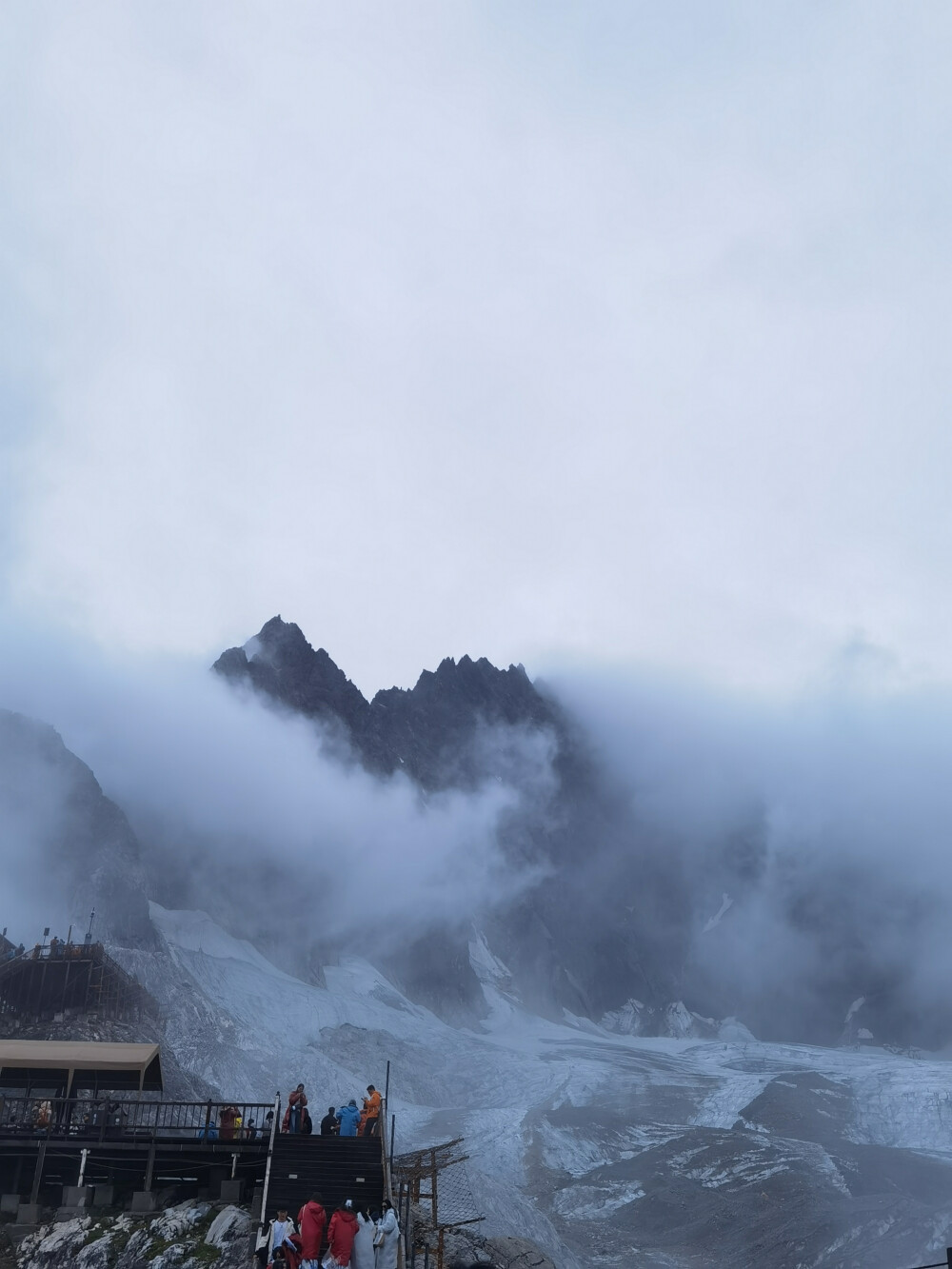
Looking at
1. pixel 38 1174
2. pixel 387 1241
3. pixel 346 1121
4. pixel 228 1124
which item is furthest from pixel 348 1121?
pixel 38 1174

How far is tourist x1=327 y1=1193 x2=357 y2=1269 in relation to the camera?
24.9m

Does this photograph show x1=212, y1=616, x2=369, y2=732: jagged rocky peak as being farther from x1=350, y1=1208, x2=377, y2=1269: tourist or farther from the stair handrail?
x1=350, y1=1208, x2=377, y2=1269: tourist

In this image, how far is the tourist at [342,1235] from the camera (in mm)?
24891

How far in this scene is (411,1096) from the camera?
98.0 meters

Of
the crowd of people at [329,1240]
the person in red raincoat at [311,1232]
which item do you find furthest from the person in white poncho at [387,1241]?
the person in red raincoat at [311,1232]

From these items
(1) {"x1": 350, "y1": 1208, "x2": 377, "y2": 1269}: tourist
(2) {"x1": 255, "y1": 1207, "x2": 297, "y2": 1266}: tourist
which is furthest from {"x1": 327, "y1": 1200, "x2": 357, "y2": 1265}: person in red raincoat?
(2) {"x1": 255, "y1": 1207, "x2": 297, "y2": 1266}: tourist

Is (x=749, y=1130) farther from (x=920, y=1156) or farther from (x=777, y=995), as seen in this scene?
(x=777, y=995)

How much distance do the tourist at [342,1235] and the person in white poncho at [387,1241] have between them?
0.90 m

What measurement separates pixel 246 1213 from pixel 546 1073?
80.8 m

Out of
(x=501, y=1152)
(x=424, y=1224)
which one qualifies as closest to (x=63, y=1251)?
(x=424, y=1224)

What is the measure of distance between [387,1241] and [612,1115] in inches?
2912

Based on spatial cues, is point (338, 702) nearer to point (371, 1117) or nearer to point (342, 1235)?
point (371, 1117)

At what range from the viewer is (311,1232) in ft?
82.8

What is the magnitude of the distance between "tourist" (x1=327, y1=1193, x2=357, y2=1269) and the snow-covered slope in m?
36.6
